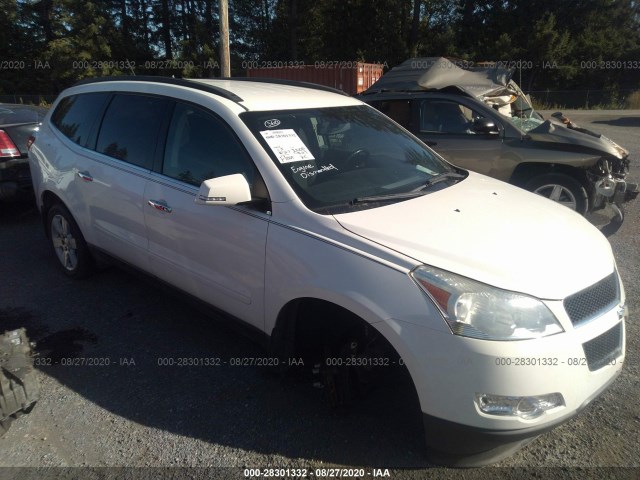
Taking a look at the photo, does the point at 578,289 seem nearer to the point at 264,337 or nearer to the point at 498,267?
the point at 498,267

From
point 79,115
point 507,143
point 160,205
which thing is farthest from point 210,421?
point 507,143

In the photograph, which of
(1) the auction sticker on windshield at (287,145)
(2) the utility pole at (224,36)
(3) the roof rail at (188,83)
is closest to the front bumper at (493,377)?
(1) the auction sticker on windshield at (287,145)

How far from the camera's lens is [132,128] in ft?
12.4

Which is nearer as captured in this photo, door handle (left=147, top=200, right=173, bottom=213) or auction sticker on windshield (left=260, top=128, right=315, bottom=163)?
auction sticker on windshield (left=260, top=128, right=315, bottom=163)

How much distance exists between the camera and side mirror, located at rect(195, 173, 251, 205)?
8.69 ft

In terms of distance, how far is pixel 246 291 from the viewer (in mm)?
2896

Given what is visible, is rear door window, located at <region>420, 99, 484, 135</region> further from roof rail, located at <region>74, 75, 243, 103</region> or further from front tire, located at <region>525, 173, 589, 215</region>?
roof rail, located at <region>74, 75, 243, 103</region>

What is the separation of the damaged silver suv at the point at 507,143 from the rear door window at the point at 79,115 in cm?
381

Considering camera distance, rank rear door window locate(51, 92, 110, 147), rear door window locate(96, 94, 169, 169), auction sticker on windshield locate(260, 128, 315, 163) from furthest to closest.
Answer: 1. rear door window locate(51, 92, 110, 147)
2. rear door window locate(96, 94, 169, 169)
3. auction sticker on windshield locate(260, 128, 315, 163)

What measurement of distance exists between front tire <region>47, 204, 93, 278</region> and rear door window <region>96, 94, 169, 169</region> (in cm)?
89

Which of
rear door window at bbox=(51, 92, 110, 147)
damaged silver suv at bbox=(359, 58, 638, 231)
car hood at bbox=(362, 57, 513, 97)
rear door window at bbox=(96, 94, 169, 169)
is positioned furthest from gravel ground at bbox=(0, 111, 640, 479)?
car hood at bbox=(362, 57, 513, 97)

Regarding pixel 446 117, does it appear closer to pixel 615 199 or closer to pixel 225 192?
pixel 615 199

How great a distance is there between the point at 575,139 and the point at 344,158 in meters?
4.02

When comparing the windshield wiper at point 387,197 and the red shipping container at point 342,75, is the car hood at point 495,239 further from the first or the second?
the red shipping container at point 342,75
